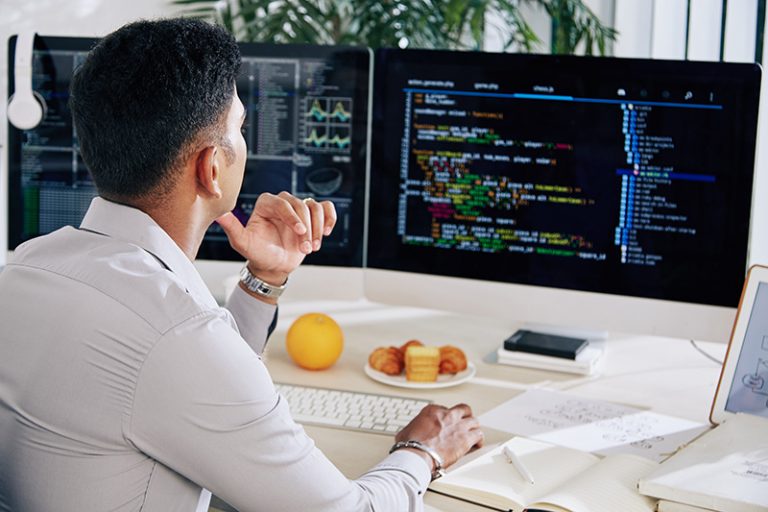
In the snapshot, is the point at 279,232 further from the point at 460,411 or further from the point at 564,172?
the point at 564,172

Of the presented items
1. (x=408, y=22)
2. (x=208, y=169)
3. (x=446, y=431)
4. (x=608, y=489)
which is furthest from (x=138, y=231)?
(x=408, y=22)

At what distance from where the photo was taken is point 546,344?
1.66 m

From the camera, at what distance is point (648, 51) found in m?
3.13

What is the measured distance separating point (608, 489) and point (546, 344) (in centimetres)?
59


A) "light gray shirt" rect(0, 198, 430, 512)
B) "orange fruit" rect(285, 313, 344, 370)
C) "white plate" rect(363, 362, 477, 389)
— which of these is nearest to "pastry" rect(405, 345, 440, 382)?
"white plate" rect(363, 362, 477, 389)

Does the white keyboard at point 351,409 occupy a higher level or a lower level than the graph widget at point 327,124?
lower

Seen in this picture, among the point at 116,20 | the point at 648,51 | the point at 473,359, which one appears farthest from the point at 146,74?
the point at 116,20

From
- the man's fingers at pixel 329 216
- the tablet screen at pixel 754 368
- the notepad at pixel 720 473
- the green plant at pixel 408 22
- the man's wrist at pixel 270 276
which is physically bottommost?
the notepad at pixel 720 473

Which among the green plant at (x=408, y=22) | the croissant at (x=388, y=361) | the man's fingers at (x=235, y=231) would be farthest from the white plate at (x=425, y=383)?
the green plant at (x=408, y=22)

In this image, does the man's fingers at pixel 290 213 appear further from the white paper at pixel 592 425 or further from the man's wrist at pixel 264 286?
the white paper at pixel 592 425

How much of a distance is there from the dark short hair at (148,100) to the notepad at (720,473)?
0.64 metres

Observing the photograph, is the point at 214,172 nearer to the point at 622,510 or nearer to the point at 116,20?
the point at 622,510

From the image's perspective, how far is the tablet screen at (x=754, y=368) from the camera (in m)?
1.32

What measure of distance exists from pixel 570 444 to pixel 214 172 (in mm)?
608
